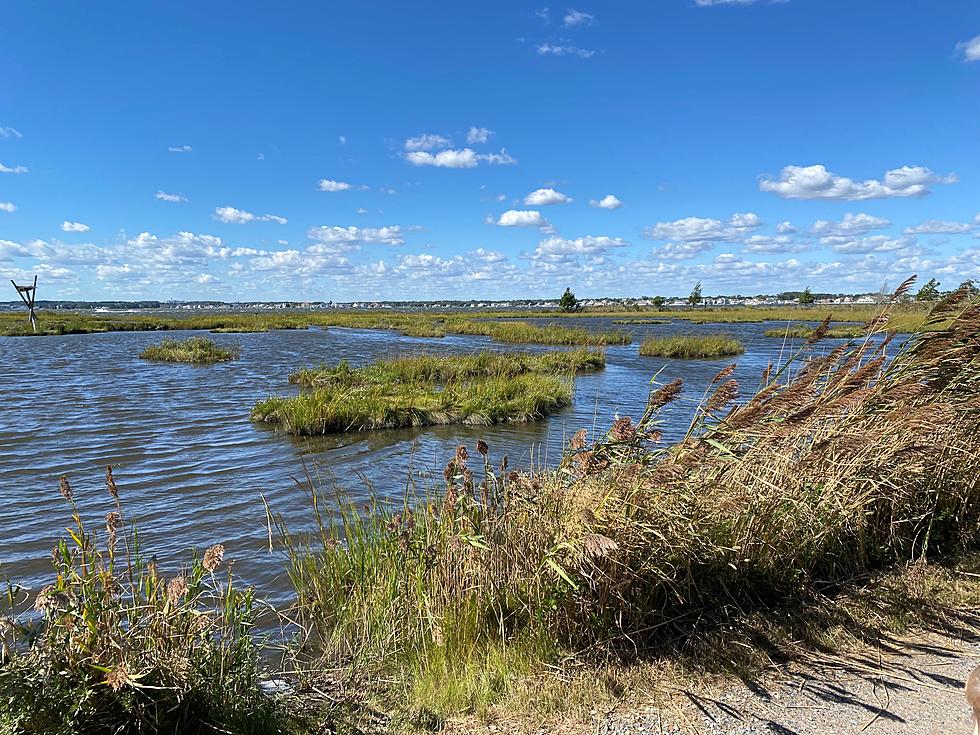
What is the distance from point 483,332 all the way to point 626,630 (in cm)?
4578

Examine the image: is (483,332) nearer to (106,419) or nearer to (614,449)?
(106,419)

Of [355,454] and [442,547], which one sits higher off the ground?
[442,547]

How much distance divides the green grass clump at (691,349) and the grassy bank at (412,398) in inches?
614

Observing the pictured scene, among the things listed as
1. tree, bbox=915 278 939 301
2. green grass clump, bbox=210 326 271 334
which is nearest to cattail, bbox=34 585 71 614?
tree, bbox=915 278 939 301

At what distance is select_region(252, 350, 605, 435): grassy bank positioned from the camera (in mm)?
13461

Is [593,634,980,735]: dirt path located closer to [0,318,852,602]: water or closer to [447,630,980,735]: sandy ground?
[447,630,980,735]: sandy ground

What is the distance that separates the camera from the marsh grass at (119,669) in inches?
90.1

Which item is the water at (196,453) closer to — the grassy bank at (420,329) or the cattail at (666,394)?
the cattail at (666,394)

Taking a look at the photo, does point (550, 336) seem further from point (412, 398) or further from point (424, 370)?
point (412, 398)

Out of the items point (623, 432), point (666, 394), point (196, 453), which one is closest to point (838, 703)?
point (623, 432)

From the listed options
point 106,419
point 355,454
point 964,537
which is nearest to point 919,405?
point 964,537

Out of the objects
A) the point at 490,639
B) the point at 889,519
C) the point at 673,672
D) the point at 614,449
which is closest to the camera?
the point at 673,672

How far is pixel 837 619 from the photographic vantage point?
3.51 meters

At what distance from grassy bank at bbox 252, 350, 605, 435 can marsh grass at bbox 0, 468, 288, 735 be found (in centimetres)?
1045
